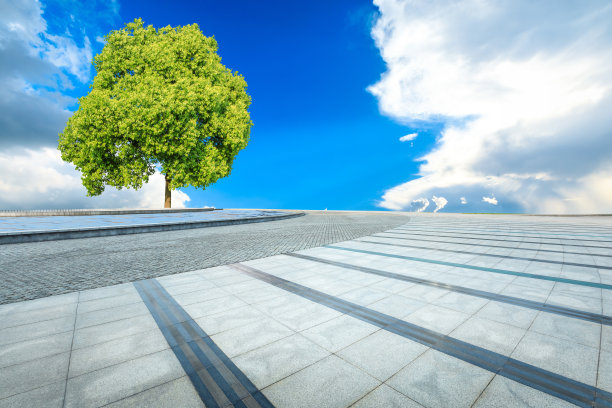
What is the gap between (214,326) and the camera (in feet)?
11.2

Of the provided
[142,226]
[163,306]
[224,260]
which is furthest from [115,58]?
[163,306]

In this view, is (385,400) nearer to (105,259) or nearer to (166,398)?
(166,398)

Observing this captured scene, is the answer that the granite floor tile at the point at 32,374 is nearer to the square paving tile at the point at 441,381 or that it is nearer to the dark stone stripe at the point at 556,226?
the square paving tile at the point at 441,381

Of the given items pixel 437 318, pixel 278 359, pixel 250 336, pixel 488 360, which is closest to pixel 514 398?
pixel 488 360

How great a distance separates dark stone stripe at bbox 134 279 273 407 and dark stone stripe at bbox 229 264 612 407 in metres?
1.76

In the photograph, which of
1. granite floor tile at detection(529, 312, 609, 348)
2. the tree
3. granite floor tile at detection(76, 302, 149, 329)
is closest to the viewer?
granite floor tile at detection(529, 312, 609, 348)

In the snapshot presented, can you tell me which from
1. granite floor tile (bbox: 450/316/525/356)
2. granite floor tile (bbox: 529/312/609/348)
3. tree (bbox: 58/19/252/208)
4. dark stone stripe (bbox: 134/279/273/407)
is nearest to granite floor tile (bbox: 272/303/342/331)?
dark stone stripe (bbox: 134/279/273/407)

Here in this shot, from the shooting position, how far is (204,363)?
2650mm

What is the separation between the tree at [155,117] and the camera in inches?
756

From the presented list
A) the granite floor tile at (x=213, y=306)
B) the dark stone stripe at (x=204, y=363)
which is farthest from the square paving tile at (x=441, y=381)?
the granite floor tile at (x=213, y=306)

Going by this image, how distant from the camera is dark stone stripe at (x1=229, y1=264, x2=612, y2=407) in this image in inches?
86.4

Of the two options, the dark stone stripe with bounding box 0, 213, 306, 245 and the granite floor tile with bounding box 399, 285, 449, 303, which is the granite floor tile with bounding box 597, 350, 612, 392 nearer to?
the granite floor tile with bounding box 399, 285, 449, 303

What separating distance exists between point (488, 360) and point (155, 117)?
72.3 feet

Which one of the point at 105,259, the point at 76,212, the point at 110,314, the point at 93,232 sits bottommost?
the point at 110,314
